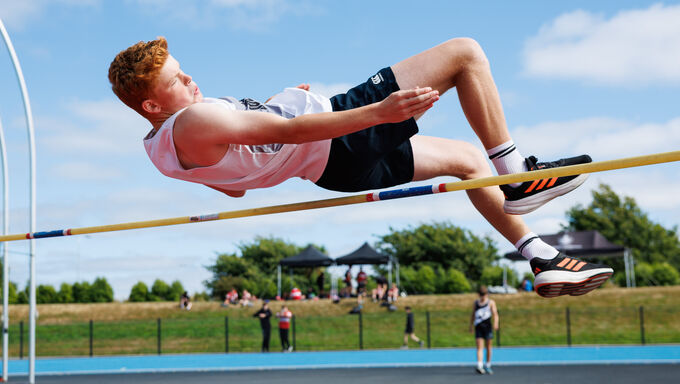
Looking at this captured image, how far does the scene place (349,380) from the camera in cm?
1345

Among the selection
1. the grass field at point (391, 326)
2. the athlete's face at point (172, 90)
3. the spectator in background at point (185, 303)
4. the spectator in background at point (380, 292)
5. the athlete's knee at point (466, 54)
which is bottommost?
the grass field at point (391, 326)

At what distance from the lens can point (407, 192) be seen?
296 centimetres

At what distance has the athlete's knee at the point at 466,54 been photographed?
2.85m

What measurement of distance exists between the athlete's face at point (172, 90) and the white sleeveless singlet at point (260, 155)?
0.08 meters

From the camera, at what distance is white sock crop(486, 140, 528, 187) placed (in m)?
2.91

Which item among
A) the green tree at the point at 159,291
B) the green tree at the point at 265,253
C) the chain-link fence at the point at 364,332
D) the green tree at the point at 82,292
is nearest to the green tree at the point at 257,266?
the green tree at the point at 265,253

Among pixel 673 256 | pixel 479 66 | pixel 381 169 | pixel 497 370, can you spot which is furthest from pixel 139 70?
pixel 673 256

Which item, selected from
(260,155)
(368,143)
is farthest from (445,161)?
(260,155)

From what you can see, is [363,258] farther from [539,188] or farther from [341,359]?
[539,188]

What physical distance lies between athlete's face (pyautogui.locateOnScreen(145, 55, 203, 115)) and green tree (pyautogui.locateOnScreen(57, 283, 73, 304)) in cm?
3538

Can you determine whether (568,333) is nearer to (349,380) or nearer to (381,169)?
(349,380)

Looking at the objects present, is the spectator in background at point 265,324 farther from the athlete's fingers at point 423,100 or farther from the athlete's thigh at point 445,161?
A: the athlete's fingers at point 423,100

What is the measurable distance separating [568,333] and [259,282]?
26.8 m

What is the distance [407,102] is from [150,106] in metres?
1.19
